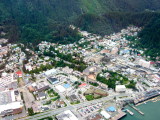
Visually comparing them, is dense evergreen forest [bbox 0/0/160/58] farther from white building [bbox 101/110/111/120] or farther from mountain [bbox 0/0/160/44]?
white building [bbox 101/110/111/120]

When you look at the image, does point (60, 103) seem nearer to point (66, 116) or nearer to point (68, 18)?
point (66, 116)

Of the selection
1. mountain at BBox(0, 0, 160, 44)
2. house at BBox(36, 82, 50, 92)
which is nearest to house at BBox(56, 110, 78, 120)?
house at BBox(36, 82, 50, 92)

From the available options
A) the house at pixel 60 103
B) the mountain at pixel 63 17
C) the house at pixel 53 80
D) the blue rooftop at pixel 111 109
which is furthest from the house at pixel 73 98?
the mountain at pixel 63 17

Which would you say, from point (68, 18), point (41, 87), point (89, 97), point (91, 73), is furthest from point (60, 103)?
point (68, 18)

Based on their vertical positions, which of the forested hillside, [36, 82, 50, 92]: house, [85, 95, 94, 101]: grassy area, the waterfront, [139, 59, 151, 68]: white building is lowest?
the waterfront

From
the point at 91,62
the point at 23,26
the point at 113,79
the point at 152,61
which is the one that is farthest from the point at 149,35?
the point at 23,26

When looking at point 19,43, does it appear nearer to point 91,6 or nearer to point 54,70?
point 54,70

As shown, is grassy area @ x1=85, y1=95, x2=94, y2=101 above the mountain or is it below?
below
